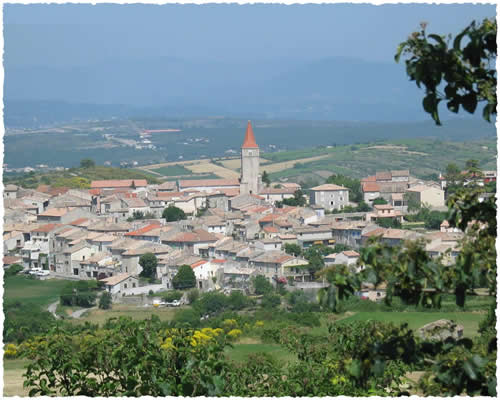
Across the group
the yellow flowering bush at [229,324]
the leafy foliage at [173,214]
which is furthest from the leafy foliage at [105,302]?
the leafy foliage at [173,214]

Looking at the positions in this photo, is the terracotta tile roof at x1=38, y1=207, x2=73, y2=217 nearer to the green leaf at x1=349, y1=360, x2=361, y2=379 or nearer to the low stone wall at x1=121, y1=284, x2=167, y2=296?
the low stone wall at x1=121, y1=284, x2=167, y2=296

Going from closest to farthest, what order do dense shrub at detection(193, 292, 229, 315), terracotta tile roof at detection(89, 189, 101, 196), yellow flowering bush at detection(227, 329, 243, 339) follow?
yellow flowering bush at detection(227, 329, 243, 339)
dense shrub at detection(193, 292, 229, 315)
terracotta tile roof at detection(89, 189, 101, 196)

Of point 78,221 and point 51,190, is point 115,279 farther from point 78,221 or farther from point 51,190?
point 51,190

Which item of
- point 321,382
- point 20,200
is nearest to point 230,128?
point 20,200

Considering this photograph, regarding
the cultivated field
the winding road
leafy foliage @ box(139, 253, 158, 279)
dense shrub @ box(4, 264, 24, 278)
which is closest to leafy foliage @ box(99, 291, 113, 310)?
the winding road

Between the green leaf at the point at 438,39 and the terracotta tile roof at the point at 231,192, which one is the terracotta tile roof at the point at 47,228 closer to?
the terracotta tile roof at the point at 231,192

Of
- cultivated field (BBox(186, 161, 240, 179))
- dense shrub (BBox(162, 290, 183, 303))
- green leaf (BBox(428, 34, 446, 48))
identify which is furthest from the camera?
cultivated field (BBox(186, 161, 240, 179))
